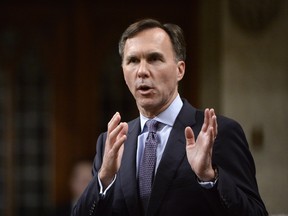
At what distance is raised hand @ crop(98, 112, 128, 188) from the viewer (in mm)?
2326

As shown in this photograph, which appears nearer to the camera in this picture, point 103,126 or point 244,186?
point 244,186

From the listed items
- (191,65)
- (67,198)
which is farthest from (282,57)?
(67,198)

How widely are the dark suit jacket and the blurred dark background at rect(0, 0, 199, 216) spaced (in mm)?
2711

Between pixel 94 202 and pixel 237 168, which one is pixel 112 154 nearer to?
pixel 94 202

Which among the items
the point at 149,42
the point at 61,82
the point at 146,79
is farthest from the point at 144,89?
the point at 61,82

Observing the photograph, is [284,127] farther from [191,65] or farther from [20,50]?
[20,50]

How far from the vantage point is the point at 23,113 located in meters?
5.21

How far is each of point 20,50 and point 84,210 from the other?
2935 mm

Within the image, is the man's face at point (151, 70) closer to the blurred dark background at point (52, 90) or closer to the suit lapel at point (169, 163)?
the suit lapel at point (169, 163)

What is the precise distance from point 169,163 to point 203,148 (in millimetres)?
197

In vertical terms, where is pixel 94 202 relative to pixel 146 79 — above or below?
below

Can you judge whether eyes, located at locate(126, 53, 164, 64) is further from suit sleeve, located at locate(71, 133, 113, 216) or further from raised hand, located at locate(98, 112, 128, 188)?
suit sleeve, located at locate(71, 133, 113, 216)

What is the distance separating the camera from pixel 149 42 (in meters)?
2.50

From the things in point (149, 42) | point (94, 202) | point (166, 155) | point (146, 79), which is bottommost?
point (94, 202)
